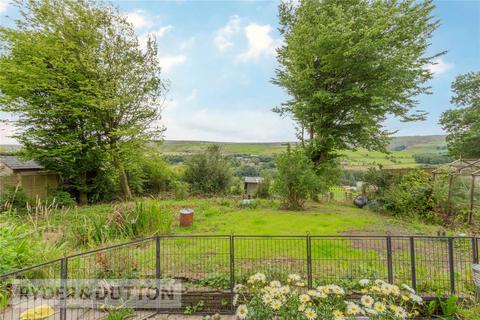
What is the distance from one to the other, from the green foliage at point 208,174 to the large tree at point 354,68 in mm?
4904

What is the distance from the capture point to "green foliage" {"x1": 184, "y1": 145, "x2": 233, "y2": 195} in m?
13.3

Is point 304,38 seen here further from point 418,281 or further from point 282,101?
point 418,281

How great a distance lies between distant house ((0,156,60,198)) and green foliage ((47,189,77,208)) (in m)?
0.50

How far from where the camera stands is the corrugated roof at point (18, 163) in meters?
9.83

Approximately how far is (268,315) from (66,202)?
10935 mm

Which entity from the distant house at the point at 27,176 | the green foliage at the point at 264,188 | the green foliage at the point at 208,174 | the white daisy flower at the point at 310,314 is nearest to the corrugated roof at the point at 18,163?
the distant house at the point at 27,176

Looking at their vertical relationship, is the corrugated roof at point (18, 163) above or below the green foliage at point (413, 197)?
above

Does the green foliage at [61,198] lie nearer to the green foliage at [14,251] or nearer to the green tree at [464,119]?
Result: the green foliage at [14,251]

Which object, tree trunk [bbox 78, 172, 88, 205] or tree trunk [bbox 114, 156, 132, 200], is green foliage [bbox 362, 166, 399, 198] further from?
tree trunk [bbox 78, 172, 88, 205]

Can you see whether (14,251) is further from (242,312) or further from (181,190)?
(181,190)

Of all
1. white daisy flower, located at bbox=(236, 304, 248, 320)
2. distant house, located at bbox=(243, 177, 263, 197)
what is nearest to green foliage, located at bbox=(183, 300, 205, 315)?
white daisy flower, located at bbox=(236, 304, 248, 320)

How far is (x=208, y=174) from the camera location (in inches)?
529

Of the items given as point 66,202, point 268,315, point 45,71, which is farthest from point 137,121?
point 268,315

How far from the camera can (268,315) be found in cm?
220
